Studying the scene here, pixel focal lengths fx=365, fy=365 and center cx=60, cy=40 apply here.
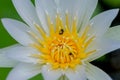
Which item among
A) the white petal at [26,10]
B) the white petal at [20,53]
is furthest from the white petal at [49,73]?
the white petal at [26,10]

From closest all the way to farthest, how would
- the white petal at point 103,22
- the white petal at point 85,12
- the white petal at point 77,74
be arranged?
the white petal at point 77,74
the white petal at point 103,22
the white petal at point 85,12

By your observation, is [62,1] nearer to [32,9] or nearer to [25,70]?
[32,9]

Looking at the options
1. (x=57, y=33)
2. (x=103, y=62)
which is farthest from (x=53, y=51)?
(x=103, y=62)

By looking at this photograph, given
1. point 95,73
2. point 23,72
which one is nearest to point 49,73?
point 23,72

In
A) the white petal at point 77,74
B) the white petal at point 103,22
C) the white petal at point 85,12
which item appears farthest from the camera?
the white petal at point 85,12

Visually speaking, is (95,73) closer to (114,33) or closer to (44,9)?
(114,33)

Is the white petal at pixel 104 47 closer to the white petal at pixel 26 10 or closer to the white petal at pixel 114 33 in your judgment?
the white petal at pixel 114 33
